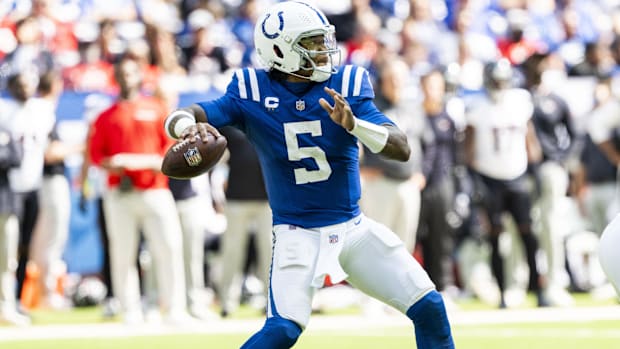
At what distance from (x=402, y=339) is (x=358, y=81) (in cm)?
334

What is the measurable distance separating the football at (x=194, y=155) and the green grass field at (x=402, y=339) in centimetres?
308

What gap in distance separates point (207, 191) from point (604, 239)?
21.1ft

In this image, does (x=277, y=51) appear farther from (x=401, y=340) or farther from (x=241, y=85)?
(x=401, y=340)

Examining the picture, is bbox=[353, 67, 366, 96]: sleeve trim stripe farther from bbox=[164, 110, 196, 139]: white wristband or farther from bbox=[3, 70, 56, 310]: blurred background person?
bbox=[3, 70, 56, 310]: blurred background person

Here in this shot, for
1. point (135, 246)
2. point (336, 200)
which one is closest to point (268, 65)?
point (336, 200)

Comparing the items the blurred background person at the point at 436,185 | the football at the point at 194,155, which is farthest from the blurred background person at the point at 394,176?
the football at the point at 194,155

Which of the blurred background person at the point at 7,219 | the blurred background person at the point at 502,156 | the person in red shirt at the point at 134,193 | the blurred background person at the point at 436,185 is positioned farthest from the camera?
the blurred background person at the point at 436,185

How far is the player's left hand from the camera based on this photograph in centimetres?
473

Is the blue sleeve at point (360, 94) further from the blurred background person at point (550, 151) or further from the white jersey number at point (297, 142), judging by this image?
the blurred background person at point (550, 151)

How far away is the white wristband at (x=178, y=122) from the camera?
495 cm

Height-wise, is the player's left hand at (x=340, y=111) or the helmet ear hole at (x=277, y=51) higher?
the helmet ear hole at (x=277, y=51)

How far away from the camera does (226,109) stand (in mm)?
5156

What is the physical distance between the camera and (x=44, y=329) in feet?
30.1

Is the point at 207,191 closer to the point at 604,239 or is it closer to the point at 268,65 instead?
the point at 268,65
